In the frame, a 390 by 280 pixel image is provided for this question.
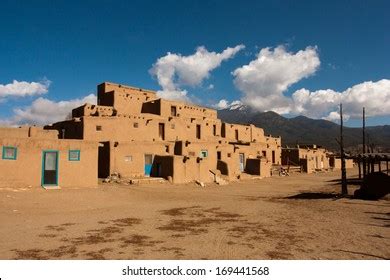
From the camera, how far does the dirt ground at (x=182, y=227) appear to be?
8812 mm

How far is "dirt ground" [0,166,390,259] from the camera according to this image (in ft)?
28.9

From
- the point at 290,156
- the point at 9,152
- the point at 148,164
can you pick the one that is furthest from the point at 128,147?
the point at 290,156

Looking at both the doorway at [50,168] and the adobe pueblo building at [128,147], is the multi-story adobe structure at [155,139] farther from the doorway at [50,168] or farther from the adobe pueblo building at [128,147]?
the doorway at [50,168]

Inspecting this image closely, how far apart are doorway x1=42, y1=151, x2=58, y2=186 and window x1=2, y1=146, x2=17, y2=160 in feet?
4.95

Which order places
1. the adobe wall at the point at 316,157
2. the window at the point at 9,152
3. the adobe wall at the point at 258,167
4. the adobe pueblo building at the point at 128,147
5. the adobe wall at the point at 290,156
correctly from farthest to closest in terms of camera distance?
the adobe wall at the point at 316,157, the adobe wall at the point at 290,156, the adobe wall at the point at 258,167, the adobe pueblo building at the point at 128,147, the window at the point at 9,152

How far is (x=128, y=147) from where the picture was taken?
27078 mm

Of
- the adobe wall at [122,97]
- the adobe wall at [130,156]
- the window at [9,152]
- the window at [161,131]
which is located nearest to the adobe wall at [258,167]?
the window at [161,131]

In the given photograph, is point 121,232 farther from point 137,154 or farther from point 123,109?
point 123,109

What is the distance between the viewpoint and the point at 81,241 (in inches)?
384

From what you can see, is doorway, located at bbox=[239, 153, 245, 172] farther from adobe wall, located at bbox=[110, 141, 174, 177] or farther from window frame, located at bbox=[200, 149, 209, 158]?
adobe wall, located at bbox=[110, 141, 174, 177]

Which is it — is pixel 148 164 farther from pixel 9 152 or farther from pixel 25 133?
pixel 9 152

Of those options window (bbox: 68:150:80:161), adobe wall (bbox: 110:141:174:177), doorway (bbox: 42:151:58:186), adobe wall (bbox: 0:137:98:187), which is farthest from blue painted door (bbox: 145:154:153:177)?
doorway (bbox: 42:151:58:186)

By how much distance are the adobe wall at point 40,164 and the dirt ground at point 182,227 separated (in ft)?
2.49

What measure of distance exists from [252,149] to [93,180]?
2431 cm
